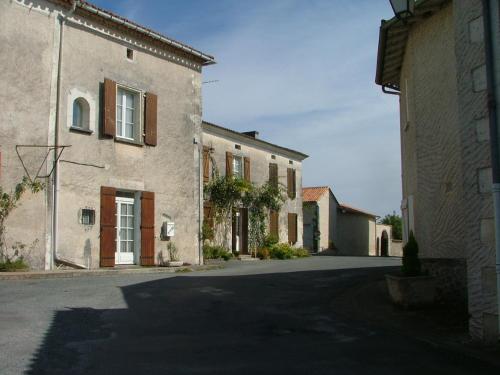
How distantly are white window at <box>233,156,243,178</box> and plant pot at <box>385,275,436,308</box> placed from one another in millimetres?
15726

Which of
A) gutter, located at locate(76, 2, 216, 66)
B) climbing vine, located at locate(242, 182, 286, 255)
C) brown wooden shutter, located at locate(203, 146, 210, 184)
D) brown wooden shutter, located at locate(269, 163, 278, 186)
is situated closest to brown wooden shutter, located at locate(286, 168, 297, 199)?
brown wooden shutter, located at locate(269, 163, 278, 186)

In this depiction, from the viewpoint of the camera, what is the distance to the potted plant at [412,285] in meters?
8.67

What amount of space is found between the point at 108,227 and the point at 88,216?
0.62 m

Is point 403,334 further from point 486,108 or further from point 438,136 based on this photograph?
point 438,136

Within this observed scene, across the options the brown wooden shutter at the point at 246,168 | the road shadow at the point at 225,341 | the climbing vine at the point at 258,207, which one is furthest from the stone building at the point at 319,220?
the road shadow at the point at 225,341

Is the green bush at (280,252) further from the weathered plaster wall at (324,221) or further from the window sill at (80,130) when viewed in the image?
the window sill at (80,130)

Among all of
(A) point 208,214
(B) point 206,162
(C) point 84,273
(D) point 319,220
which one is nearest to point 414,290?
(C) point 84,273

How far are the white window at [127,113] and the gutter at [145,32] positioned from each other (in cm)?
167

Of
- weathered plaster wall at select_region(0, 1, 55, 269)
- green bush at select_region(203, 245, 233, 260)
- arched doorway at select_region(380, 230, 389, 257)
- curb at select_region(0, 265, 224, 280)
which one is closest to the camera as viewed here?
curb at select_region(0, 265, 224, 280)

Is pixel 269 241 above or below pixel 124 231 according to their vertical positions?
below

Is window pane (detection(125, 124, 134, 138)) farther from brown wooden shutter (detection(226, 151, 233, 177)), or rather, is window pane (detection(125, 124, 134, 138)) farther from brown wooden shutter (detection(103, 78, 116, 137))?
brown wooden shutter (detection(226, 151, 233, 177))

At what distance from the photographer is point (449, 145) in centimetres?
956

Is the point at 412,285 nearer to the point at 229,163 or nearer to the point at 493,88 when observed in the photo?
the point at 493,88

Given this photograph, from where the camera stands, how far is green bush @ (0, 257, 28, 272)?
12.5 meters
